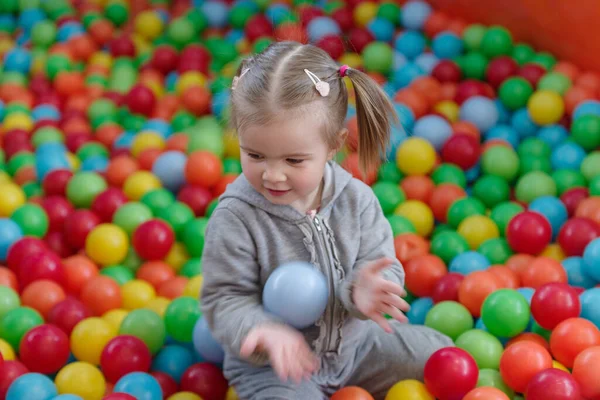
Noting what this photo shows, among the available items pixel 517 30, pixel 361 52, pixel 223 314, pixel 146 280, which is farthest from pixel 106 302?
pixel 517 30

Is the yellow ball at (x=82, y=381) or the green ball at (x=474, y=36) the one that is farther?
the green ball at (x=474, y=36)

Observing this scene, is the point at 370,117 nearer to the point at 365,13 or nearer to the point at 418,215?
the point at 418,215

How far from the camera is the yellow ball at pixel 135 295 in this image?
1748 mm

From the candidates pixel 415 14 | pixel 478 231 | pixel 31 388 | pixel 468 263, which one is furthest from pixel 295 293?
pixel 415 14

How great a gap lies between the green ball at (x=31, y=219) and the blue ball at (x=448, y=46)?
49.6 inches

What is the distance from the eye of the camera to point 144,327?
160cm

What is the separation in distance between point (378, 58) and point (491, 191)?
2.09 ft

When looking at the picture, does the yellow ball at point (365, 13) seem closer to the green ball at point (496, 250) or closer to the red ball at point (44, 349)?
the green ball at point (496, 250)

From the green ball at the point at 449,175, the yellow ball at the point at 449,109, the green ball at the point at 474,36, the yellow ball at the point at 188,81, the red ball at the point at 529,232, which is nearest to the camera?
the red ball at the point at 529,232

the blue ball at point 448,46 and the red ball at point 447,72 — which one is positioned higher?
the blue ball at point 448,46

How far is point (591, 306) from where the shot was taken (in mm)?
1500

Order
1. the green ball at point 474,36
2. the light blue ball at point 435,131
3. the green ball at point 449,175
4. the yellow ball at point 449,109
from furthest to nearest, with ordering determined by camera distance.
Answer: the green ball at point 474,36
the yellow ball at point 449,109
the light blue ball at point 435,131
the green ball at point 449,175

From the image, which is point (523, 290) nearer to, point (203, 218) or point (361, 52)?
point (203, 218)

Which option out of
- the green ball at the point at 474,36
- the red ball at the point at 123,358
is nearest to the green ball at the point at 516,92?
the green ball at the point at 474,36
